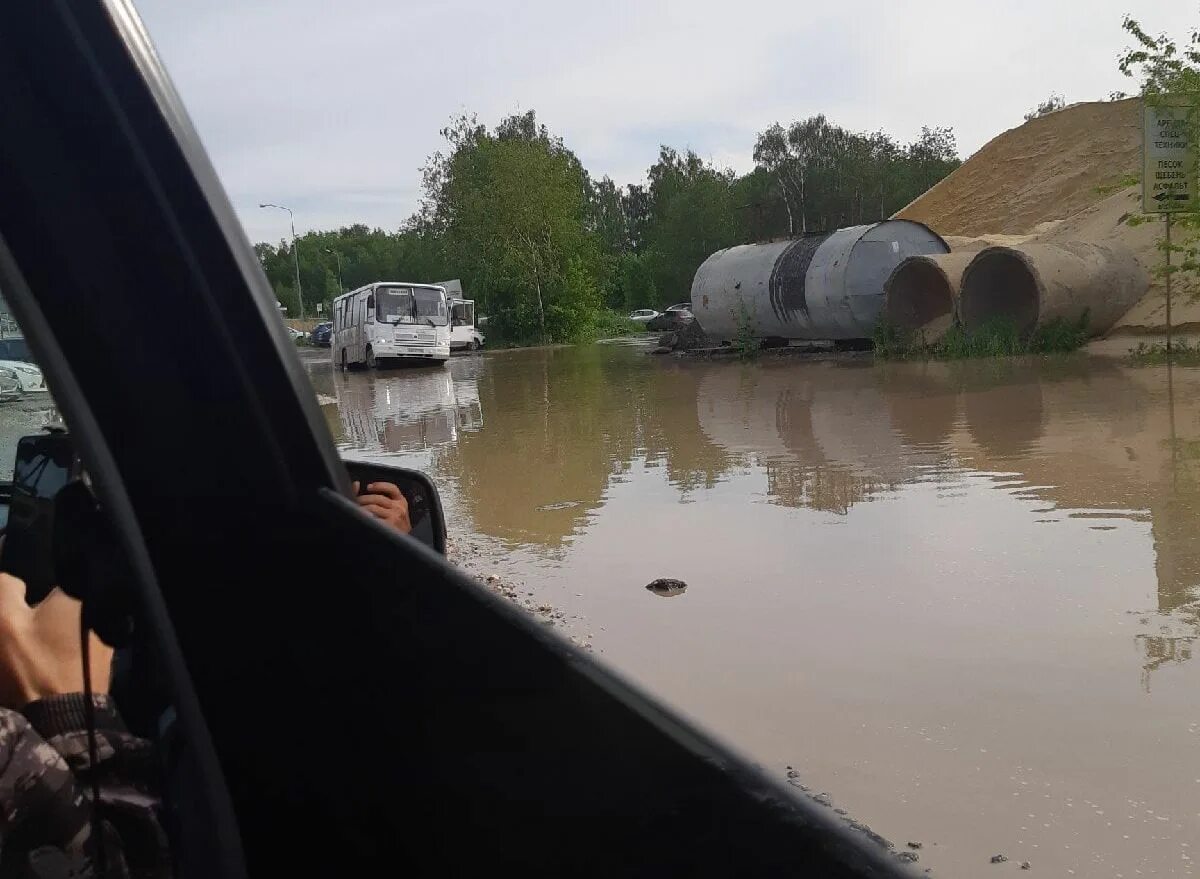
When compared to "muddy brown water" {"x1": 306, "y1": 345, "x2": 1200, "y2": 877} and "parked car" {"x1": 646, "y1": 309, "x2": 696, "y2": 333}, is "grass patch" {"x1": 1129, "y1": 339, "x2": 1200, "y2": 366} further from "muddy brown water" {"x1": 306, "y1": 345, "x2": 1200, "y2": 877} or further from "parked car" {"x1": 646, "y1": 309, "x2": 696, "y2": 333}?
"parked car" {"x1": 646, "y1": 309, "x2": 696, "y2": 333}

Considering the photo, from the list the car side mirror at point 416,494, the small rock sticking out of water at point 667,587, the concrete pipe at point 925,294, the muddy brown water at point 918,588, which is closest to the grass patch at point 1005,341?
the concrete pipe at point 925,294

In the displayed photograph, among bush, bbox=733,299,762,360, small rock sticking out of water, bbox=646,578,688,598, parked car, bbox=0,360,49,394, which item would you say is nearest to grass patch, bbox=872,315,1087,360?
bush, bbox=733,299,762,360

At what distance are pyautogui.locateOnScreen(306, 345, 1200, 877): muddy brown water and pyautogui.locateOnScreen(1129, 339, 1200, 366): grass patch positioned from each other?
314 cm

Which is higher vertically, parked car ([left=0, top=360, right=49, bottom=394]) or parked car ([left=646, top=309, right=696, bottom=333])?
parked car ([left=646, top=309, right=696, bottom=333])

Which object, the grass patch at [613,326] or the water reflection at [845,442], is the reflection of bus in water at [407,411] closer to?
the water reflection at [845,442]

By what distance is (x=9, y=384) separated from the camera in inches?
45.3

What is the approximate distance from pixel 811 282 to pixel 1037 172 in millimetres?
19596

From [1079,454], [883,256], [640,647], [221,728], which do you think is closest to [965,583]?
[640,647]

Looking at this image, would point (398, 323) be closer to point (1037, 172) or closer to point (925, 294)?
point (925, 294)

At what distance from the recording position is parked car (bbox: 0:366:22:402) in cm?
111

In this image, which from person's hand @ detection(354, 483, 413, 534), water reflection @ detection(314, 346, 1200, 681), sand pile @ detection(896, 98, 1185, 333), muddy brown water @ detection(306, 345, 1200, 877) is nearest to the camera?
person's hand @ detection(354, 483, 413, 534)

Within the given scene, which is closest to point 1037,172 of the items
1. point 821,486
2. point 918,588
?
point 821,486

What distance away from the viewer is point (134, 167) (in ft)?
2.85

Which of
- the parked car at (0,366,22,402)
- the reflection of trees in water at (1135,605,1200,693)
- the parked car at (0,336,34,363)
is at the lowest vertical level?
the reflection of trees in water at (1135,605,1200,693)
